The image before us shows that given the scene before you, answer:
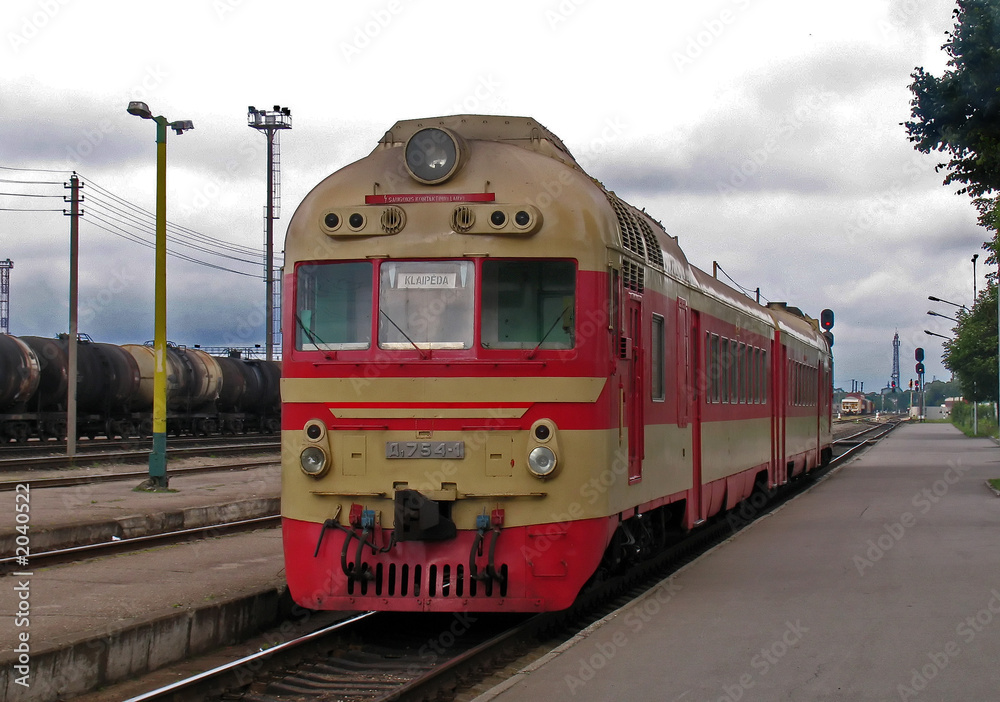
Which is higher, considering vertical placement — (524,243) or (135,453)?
(524,243)

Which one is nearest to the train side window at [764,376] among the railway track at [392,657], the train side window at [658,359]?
the train side window at [658,359]

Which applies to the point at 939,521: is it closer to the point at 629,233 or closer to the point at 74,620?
the point at 629,233

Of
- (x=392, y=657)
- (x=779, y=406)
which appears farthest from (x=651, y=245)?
(x=779, y=406)

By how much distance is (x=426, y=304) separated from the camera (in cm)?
833

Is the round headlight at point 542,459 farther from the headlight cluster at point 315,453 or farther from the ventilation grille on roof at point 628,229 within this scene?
the ventilation grille on roof at point 628,229

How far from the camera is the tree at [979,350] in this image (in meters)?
49.3

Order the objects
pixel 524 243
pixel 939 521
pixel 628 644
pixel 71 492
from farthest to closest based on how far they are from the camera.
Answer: pixel 71 492
pixel 939 521
pixel 524 243
pixel 628 644

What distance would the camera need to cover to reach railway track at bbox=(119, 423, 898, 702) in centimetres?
712

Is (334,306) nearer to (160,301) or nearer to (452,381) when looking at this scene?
(452,381)

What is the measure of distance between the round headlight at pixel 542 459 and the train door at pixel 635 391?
4.00ft

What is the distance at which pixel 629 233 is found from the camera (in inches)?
373

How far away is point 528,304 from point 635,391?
1523mm

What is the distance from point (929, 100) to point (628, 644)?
13.8 m

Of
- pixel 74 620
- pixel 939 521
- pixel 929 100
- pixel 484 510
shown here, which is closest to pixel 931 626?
pixel 484 510
